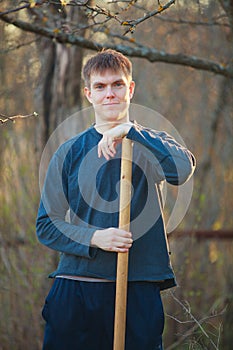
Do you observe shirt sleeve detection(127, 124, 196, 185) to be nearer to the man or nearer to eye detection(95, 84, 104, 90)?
the man

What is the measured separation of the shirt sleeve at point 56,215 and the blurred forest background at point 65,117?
111cm

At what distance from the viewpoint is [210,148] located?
7129 mm

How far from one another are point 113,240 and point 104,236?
0.04 m

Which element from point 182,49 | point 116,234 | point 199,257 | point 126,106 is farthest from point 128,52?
point 199,257

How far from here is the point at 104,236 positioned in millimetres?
2717

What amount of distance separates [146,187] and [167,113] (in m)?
4.72

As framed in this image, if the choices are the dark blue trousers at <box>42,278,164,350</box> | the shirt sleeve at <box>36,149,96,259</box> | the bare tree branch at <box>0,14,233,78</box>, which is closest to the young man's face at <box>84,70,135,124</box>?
the shirt sleeve at <box>36,149,96,259</box>

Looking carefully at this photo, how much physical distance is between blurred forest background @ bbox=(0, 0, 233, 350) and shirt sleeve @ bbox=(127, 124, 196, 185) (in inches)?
46.4

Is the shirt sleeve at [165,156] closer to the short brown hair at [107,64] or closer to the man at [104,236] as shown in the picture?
the man at [104,236]

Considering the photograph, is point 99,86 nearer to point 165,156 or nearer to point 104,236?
point 165,156

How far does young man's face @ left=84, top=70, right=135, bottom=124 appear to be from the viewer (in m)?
2.79

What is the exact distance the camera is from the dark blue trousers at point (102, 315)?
9.13ft

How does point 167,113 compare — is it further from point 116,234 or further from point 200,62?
point 116,234

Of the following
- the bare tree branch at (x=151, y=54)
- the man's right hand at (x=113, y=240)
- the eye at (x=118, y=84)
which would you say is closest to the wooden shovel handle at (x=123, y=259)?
the man's right hand at (x=113, y=240)
